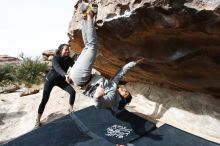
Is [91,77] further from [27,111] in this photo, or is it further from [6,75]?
[6,75]

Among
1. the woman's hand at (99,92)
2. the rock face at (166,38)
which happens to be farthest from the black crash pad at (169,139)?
the woman's hand at (99,92)

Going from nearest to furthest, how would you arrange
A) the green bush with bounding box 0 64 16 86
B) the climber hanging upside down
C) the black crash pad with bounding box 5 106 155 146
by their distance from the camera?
1. the climber hanging upside down
2. the black crash pad with bounding box 5 106 155 146
3. the green bush with bounding box 0 64 16 86

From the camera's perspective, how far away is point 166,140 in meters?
5.38

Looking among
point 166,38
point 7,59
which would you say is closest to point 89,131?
point 166,38

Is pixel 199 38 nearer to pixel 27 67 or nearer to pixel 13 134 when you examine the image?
pixel 13 134

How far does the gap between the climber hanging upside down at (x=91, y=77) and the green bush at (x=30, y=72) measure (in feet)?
38.6

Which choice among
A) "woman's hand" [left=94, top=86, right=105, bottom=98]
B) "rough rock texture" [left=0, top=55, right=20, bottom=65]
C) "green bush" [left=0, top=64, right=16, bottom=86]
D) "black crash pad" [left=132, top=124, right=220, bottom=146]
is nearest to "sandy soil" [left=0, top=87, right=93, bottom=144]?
"black crash pad" [left=132, top=124, right=220, bottom=146]

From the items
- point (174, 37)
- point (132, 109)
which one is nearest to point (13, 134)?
point (132, 109)

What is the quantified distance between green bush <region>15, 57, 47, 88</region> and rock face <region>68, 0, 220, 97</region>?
9942 mm

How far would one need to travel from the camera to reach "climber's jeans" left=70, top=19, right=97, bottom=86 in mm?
4660

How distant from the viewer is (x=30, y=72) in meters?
17.1

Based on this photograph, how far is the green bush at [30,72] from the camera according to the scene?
16578 millimetres

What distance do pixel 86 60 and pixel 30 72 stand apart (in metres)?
13.1

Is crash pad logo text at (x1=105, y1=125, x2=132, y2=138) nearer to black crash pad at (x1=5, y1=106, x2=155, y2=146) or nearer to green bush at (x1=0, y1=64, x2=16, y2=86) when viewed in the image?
black crash pad at (x1=5, y1=106, x2=155, y2=146)
